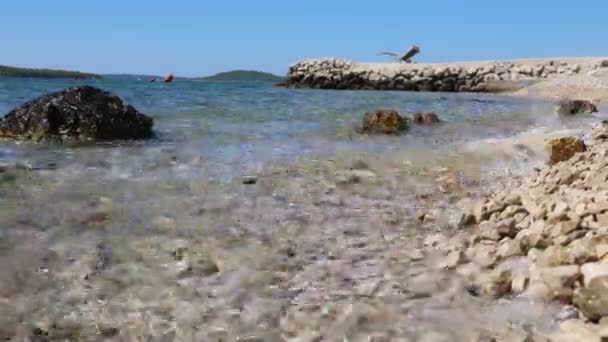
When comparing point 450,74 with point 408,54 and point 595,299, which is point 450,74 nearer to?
point 408,54

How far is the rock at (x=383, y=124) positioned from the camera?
9773 mm

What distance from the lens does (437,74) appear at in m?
37.9

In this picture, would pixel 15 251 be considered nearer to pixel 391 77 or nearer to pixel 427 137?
pixel 427 137

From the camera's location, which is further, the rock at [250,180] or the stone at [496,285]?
the rock at [250,180]

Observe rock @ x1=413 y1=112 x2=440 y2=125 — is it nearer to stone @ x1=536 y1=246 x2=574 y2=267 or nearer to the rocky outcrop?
the rocky outcrop

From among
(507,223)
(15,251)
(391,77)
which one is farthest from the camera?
(391,77)

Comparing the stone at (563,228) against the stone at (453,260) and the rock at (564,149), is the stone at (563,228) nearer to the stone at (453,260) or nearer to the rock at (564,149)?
the stone at (453,260)

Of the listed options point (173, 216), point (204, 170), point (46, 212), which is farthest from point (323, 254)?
point (204, 170)

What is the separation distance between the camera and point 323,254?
3330mm

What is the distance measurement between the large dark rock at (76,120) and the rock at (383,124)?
3709 mm

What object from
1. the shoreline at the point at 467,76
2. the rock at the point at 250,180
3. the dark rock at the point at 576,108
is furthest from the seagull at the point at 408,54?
the rock at the point at 250,180

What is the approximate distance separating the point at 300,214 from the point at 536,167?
3.40 m

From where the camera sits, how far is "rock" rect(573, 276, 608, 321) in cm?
219

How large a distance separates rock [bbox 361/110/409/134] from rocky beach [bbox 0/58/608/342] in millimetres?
2110
